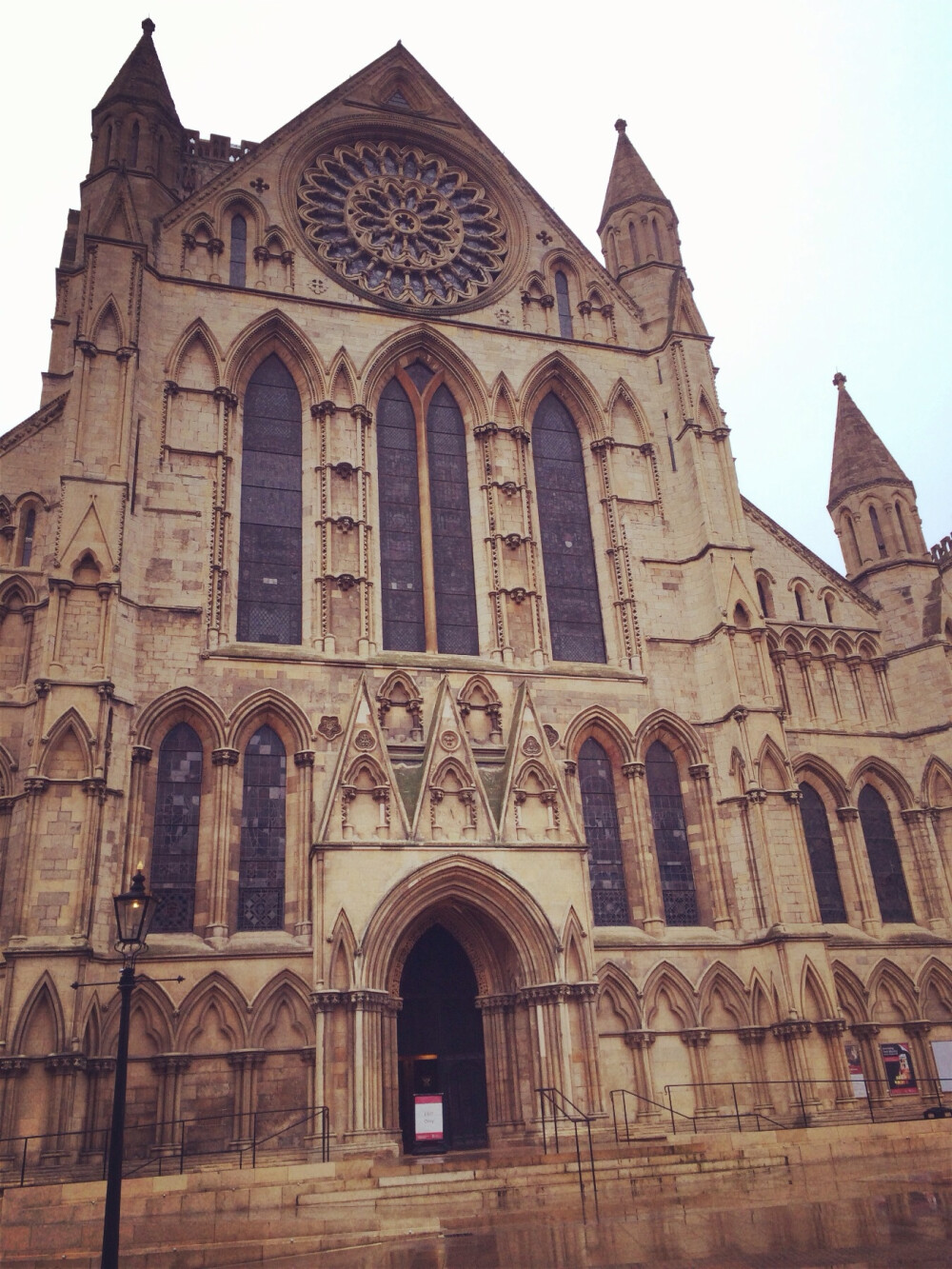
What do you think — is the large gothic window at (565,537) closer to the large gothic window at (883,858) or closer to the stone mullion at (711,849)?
the stone mullion at (711,849)

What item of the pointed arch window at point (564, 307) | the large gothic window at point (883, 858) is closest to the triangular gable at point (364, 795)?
the large gothic window at point (883, 858)

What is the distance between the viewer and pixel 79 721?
58.9 ft

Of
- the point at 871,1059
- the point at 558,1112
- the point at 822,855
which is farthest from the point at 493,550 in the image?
the point at 871,1059

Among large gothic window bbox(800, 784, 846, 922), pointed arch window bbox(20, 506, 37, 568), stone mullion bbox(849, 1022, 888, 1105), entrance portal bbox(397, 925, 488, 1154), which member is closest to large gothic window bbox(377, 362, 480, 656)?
entrance portal bbox(397, 925, 488, 1154)

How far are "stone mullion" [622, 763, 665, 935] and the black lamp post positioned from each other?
37.6ft

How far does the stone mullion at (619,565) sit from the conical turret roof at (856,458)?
21.1 feet

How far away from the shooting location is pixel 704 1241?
35.7 feet

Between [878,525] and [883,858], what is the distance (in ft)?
26.9

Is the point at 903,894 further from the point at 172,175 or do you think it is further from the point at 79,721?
the point at 172,175

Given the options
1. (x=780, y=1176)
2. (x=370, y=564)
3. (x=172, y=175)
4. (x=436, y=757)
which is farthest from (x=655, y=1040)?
(x=172, y=175)

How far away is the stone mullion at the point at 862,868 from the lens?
22.3 meters

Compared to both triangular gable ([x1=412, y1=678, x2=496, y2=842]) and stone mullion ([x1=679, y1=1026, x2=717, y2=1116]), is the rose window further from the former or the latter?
stone mullion ([x1=679, y1=1026, x2=717, y2=1116])

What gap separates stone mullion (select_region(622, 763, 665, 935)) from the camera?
20750 millimetres

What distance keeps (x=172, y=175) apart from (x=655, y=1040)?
2143 cm
